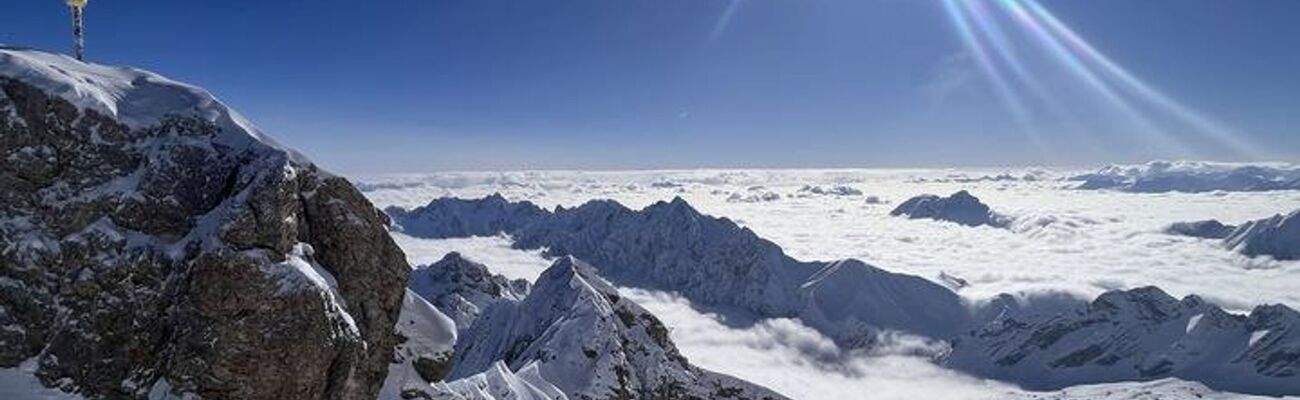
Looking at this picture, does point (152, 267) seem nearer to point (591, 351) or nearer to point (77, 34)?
point (77, 34)

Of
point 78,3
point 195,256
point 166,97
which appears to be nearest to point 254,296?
point 195,256

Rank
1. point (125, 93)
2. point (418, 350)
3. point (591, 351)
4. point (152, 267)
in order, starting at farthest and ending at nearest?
1. point (591, 351)
2. point (418, 350)
3. point (125, 93)
4. point (152, 267)

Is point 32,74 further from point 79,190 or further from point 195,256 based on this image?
point 195,256

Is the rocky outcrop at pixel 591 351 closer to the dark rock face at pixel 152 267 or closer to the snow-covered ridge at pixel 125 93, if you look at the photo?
the snow-covered ridge at pixel 125 93

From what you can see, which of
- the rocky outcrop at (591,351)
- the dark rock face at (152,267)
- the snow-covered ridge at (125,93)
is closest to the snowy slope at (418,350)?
the dark rock face at (152,267)

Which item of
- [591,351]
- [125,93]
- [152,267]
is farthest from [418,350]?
[591,351]

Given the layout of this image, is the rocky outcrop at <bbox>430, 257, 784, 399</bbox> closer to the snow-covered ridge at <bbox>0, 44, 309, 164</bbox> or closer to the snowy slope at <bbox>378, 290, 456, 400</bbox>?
the snowy slope at <bbox>378, 290, 456, 400</bbox>
